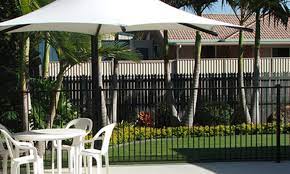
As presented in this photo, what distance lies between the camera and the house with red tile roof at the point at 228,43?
3102 centimetres

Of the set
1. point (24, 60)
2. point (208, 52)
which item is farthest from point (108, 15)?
point (208, 52)

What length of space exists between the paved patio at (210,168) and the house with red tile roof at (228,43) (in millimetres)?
19953

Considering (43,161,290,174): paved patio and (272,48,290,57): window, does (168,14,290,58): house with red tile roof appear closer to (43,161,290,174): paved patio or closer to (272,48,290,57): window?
(272,48,290,57): window

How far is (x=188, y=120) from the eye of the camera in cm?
2002

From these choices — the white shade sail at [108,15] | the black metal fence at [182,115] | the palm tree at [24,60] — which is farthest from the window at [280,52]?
the white shade sail at [108,15]

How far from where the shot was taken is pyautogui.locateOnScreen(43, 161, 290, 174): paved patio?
1023 cm

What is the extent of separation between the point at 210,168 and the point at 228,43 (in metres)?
20.9

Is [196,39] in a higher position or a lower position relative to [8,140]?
higher

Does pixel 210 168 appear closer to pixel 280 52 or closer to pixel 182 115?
pixel 182 115

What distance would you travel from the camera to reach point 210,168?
34.6 ft

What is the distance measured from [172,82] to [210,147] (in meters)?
7.65

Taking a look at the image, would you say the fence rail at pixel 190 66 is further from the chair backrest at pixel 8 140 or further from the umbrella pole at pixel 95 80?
the chair backrest at pixel 8 140

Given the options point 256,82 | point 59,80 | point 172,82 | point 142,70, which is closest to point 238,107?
point 256,82

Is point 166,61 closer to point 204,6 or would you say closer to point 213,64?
point 204,6
